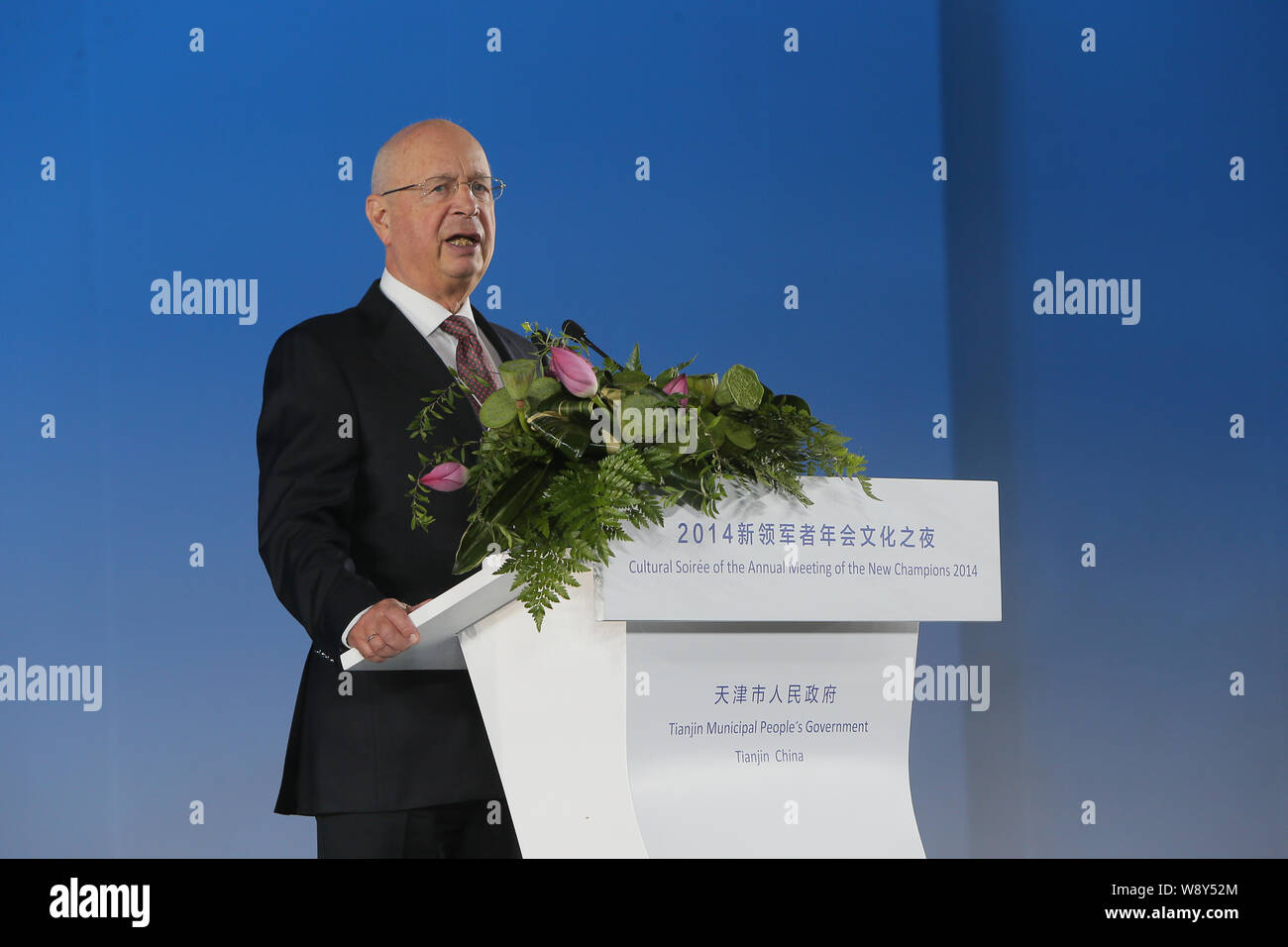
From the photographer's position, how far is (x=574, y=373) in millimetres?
1336

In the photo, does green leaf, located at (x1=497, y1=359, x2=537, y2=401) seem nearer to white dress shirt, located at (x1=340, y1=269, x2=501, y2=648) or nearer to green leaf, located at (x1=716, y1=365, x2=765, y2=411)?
green leaf, located at (x1=716, y1=365, x2=765, y2=411)

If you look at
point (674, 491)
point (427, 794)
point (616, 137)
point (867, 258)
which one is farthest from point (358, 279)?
point (674, 491)

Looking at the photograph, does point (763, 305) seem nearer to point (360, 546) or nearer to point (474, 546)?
point (360, 546)

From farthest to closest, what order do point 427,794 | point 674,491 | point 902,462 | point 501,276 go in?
point 902,462, point 501,276, point 427,794, point 674,491

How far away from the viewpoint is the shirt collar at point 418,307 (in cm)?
234

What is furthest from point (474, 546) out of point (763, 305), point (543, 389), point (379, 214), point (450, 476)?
point (763, 305)

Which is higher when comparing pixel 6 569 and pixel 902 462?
pixel 902 462

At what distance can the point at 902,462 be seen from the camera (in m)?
3.69

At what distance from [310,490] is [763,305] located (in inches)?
73.9

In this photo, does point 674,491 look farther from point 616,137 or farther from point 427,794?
point 616,137

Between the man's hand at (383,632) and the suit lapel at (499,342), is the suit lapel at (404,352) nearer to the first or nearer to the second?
the suit lapel at (499,342)

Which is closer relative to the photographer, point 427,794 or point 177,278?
point 427,794

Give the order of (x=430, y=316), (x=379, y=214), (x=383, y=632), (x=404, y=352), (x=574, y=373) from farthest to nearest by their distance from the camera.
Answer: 1. (x=379, y=214)
2. (x=430, y=316)
3. (x=404, y=352)
4. (x=383, y=632)
5. (x=574, y=373)
